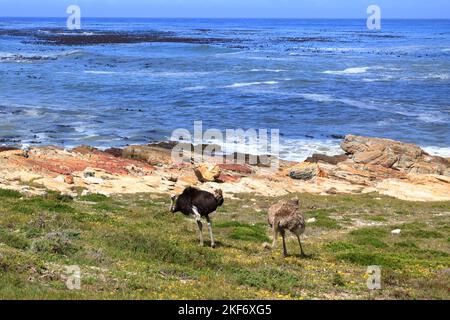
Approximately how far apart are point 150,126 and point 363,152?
824 inches

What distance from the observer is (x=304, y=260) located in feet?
53.9

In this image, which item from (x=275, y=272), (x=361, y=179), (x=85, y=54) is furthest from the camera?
(x=85, y=54)

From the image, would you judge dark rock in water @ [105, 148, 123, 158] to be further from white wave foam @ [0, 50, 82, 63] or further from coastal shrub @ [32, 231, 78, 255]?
white wave foam @ [0, 50, 82, 63]

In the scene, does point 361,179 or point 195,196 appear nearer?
point 195,196

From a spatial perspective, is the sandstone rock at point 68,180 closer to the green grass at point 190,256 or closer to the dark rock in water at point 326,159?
the green grass at point 190,256

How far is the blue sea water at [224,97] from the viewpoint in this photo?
5531 cm

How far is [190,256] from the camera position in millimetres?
15664

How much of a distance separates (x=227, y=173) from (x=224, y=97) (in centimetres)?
3706

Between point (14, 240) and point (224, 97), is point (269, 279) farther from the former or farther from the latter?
point (224, 97)

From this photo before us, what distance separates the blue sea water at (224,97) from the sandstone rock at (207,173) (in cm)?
1238

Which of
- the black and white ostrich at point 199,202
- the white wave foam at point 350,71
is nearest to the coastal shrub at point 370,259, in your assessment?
the black and white ostrich at point 199,202

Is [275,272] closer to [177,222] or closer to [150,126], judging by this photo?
[177,222]

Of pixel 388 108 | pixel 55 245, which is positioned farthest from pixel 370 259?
pixel 388 108

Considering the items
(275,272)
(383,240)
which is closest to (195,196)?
(275,272)
